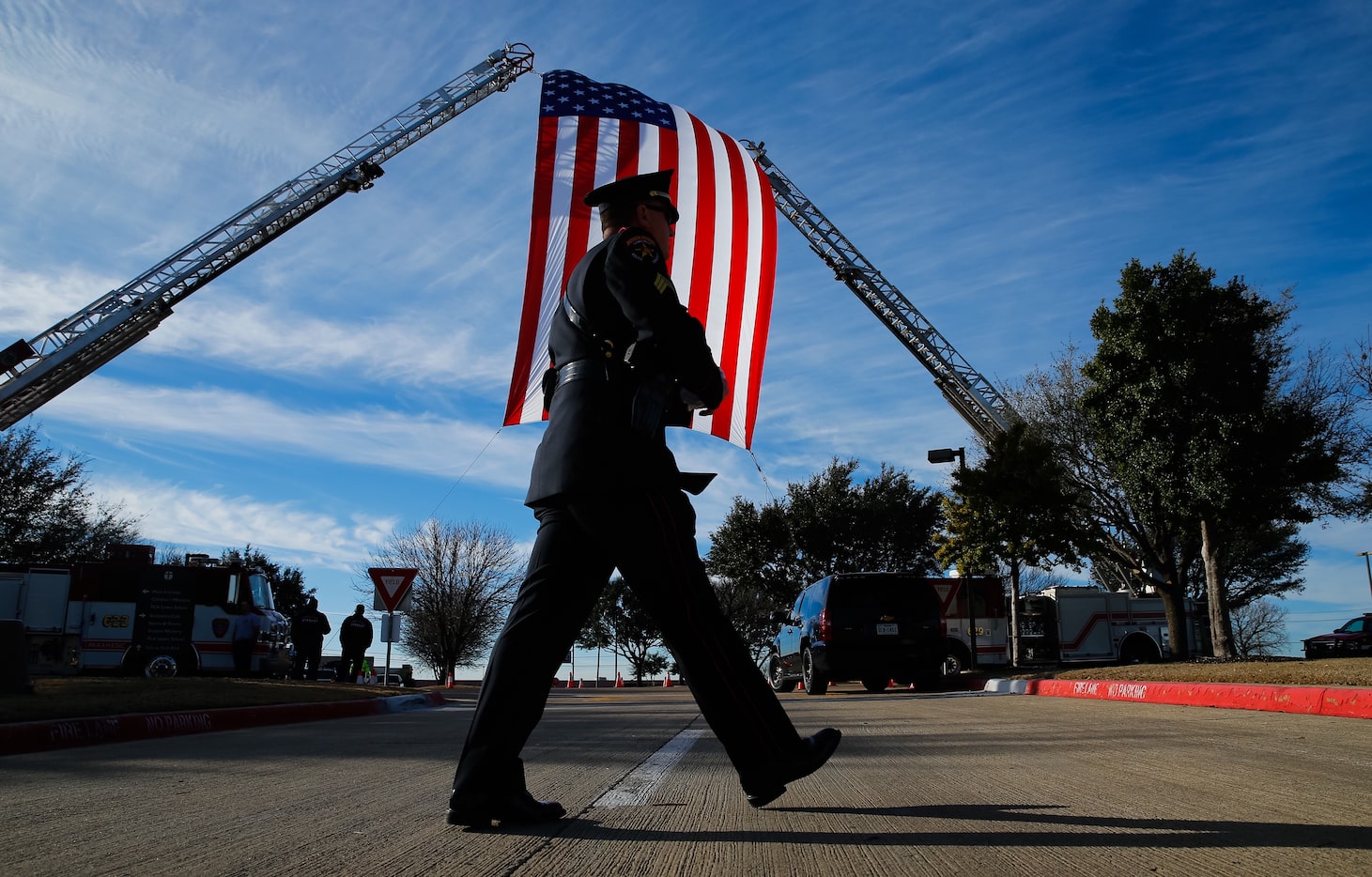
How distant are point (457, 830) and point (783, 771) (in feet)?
3.02

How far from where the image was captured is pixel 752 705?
2.72 meters

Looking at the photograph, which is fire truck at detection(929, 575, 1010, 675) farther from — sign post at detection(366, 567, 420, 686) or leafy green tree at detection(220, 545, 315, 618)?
leafy green tree at detection(220, 545, 315, 618)

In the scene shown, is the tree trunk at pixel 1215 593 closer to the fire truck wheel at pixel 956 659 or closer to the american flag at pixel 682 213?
the fire truck wheel at pixel 956 659

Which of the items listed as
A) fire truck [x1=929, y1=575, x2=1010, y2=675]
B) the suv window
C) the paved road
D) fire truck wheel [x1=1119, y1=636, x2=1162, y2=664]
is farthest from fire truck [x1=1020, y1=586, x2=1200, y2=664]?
the paved road

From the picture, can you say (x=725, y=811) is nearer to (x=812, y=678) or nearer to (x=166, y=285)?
(x=812, y=678)

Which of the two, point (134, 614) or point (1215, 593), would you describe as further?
point (1215, 593)

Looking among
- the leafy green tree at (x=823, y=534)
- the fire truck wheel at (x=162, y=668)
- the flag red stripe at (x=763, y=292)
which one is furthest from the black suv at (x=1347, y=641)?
the fire truck wheel at (x=162, y=668)

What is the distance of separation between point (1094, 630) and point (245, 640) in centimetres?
2132

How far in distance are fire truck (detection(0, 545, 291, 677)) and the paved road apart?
50.8 ft

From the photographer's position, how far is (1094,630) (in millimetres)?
26250

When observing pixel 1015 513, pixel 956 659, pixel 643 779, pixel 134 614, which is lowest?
pixel 643 779

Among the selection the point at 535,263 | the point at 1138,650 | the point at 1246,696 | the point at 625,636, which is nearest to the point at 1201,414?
the point at 1138,650

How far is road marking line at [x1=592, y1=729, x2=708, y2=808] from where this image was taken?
3.18 m

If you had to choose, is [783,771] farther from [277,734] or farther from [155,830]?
[277,734]
